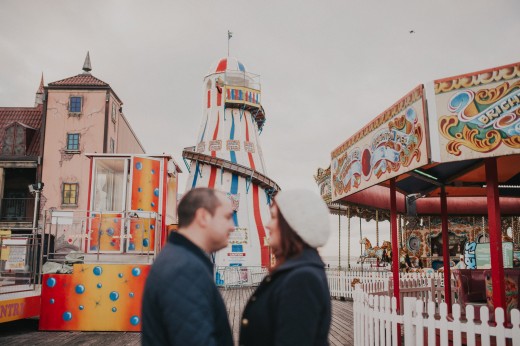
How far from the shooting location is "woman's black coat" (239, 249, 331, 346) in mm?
1860

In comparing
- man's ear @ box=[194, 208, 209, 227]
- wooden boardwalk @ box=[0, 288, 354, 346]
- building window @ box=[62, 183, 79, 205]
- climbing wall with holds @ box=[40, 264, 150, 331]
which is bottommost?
wooden boardwalk @ box=[0, 288, 354, 346]

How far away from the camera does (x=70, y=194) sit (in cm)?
2417

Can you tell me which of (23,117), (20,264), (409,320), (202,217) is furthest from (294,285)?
(23,117)

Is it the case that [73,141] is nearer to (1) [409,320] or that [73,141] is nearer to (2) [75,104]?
(2) [75,104]

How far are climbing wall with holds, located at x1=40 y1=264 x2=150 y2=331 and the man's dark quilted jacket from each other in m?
8.13

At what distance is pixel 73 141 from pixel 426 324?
23.2 meters

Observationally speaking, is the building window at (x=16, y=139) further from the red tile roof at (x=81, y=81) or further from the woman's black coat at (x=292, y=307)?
the woman's black coat at (x=292, y=307)

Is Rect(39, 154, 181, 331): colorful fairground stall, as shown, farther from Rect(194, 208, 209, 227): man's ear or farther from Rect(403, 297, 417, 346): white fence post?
Rect(194, 208, 209, 227): man's ear

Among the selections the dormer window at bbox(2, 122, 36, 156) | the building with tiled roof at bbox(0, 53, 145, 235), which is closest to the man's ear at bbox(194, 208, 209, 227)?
the building with tiled roof at bbox(0, 53, 145, 235)

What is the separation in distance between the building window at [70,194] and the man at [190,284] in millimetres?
23819

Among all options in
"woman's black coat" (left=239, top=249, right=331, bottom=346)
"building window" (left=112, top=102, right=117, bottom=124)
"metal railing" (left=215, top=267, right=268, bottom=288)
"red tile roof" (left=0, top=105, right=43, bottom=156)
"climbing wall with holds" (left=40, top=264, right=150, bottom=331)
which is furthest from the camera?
"red tile roof" (left=0, top=105, right=43, bottom=156)

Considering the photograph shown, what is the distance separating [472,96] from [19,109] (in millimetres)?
29481

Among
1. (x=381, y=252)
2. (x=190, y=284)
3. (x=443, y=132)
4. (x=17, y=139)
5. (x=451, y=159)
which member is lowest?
(x=381, y=252)

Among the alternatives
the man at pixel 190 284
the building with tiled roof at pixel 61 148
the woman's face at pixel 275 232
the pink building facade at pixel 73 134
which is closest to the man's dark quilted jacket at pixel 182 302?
the man at pixel 190 284
